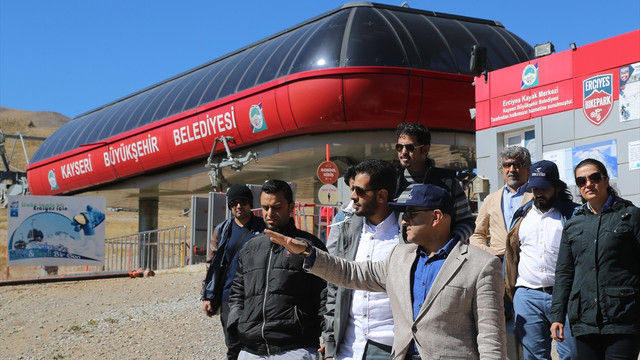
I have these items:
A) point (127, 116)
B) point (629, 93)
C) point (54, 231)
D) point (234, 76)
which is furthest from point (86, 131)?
point (629, 93)

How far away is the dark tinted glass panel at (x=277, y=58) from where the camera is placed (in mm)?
17812

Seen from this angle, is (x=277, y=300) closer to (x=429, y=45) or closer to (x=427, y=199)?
(x=427, y=199)

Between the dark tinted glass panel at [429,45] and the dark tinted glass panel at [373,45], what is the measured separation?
496 millimetres

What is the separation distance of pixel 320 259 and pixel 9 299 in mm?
11914

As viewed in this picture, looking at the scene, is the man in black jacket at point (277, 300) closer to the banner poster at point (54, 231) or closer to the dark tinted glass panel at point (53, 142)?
the banner poster at point (54, 231)

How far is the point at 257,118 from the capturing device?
18.0 meters

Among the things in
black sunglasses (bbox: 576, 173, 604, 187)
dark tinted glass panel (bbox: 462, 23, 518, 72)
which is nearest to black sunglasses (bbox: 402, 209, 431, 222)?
black sunglasses (bbox: 576, 173, 604, 187)

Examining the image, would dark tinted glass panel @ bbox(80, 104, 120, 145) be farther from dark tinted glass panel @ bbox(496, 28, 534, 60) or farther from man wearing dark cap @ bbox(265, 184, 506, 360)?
man wearing dark cap @ bbox(265, 184, 506, 360)

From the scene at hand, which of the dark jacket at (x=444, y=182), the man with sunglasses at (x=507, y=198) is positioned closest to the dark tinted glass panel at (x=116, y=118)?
the man with sunglasses at (x=507, y=198)

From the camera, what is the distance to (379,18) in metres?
17.3

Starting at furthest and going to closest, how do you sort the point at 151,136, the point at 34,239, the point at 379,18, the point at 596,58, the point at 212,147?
the point at 151,136
the point at 212,147
the point at 34,239
the point at 379,18
the point at 596,58

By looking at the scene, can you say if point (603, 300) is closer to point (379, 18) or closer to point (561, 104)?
point (561, 104)

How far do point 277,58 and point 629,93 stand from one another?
975 centimetres

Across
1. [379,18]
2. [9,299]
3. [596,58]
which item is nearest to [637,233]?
[596,58]
